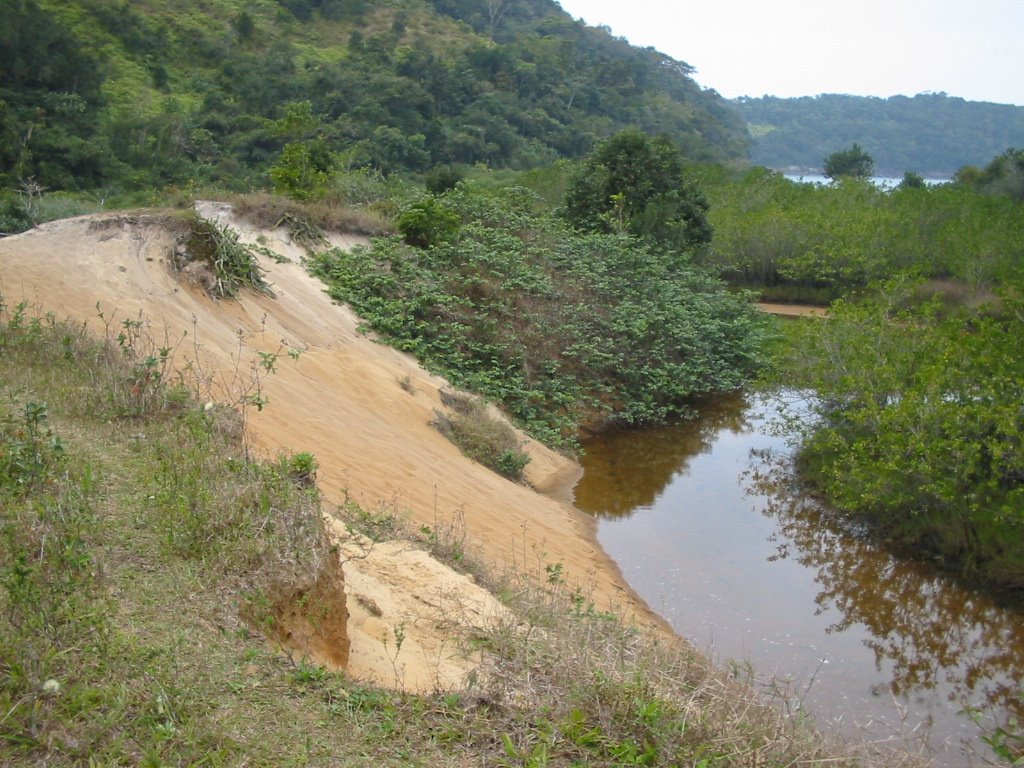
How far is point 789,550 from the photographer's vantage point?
1117 cm

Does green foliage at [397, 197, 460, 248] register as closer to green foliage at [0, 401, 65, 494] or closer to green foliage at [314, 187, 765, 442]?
green foliage at [314, 187, 765, 442]

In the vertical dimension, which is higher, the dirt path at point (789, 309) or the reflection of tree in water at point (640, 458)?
the dirt path at point (789, 309)

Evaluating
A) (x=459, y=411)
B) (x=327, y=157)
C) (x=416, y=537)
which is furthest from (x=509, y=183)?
(x=416, y=537)

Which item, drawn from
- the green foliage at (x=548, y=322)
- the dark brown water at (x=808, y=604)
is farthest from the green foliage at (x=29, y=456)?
the green foliage at (x=548, y=322)

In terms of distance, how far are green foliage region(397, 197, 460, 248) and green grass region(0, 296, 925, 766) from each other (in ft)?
41.6

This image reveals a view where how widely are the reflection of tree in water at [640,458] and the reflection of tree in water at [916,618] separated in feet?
7.31

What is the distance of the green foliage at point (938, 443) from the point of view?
952 cm

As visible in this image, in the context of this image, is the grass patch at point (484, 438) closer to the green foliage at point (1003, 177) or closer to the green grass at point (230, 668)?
the green grass at point (230, 668)

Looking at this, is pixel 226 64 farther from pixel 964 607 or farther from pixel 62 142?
pixel 964 607

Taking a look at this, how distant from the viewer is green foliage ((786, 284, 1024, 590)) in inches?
375

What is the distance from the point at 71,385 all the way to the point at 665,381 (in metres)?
11.1

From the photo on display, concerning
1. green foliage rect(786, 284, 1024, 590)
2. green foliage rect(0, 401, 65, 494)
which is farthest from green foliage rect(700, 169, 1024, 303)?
green foliage rect(0, 401, 65, 494)

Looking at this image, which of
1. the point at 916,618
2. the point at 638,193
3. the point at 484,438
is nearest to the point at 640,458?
the point at 484,438

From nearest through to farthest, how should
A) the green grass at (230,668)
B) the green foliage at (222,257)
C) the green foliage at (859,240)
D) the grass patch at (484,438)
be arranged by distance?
the green grass at (230,668) → the grass patch at (484,438) → the green foliage at (222,257) → the green foliage at (859,240)
